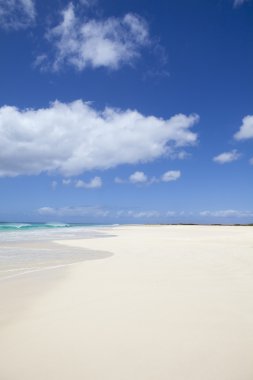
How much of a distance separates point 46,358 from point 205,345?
192 cm

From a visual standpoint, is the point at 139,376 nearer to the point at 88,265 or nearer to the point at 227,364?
the point at 227,364

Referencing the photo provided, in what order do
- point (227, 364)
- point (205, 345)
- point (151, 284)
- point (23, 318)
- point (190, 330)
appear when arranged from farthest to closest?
point (151, 284), point (23, 318), point (190, 330), point (205, 345), point (227, 364)

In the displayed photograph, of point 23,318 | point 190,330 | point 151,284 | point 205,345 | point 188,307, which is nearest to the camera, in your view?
point 205,345

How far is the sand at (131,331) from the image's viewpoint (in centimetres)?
327

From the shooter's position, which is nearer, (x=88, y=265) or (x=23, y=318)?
(x=23, y=318)

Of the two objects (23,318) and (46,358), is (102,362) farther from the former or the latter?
(23,318)

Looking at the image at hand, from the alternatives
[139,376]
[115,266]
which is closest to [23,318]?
[139,376]

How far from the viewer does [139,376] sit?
3.14 meters

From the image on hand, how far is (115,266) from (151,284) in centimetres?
284

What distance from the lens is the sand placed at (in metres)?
3.27

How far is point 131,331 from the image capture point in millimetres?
4203

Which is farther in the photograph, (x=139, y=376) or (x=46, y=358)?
(x=46, y=358)

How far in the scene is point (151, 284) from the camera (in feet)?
22.8

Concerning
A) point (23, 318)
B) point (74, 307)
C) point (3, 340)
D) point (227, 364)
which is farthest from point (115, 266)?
point (227, 364)
